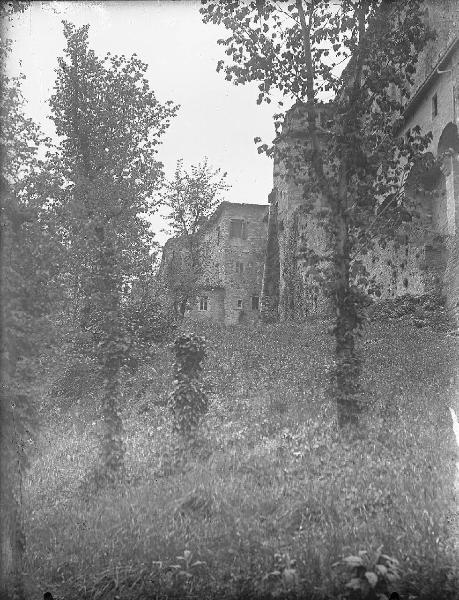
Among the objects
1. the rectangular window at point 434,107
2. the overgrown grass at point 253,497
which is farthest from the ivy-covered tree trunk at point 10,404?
the rectangular window at point 434,107

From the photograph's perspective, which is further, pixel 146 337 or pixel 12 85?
pixel 146 337

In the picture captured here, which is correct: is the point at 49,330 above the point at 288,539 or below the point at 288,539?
above

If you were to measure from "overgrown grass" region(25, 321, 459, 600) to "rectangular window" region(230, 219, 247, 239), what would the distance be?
101ft

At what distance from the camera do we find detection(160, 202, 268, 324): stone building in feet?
138

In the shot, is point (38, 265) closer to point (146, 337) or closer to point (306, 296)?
point (146, 337)

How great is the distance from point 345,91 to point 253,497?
827 cm

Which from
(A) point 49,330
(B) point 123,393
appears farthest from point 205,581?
(B) point 123,393

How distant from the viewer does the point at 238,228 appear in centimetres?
4372

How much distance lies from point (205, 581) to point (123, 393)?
5500 mm

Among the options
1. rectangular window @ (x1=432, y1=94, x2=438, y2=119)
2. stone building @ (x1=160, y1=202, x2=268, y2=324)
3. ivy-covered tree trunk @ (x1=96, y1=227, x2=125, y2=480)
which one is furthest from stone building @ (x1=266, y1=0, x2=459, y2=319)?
stone building @ (x1=160, y1=202, x2=268, y2=324)

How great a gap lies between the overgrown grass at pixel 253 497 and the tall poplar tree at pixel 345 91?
5.96ft

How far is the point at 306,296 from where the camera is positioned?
29172mm

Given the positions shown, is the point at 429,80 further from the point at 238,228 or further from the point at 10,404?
the point at 10,404

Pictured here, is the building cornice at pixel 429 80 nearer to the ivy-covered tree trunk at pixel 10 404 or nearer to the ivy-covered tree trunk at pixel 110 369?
the ivy-covered tree trunk at pixel 110 369
